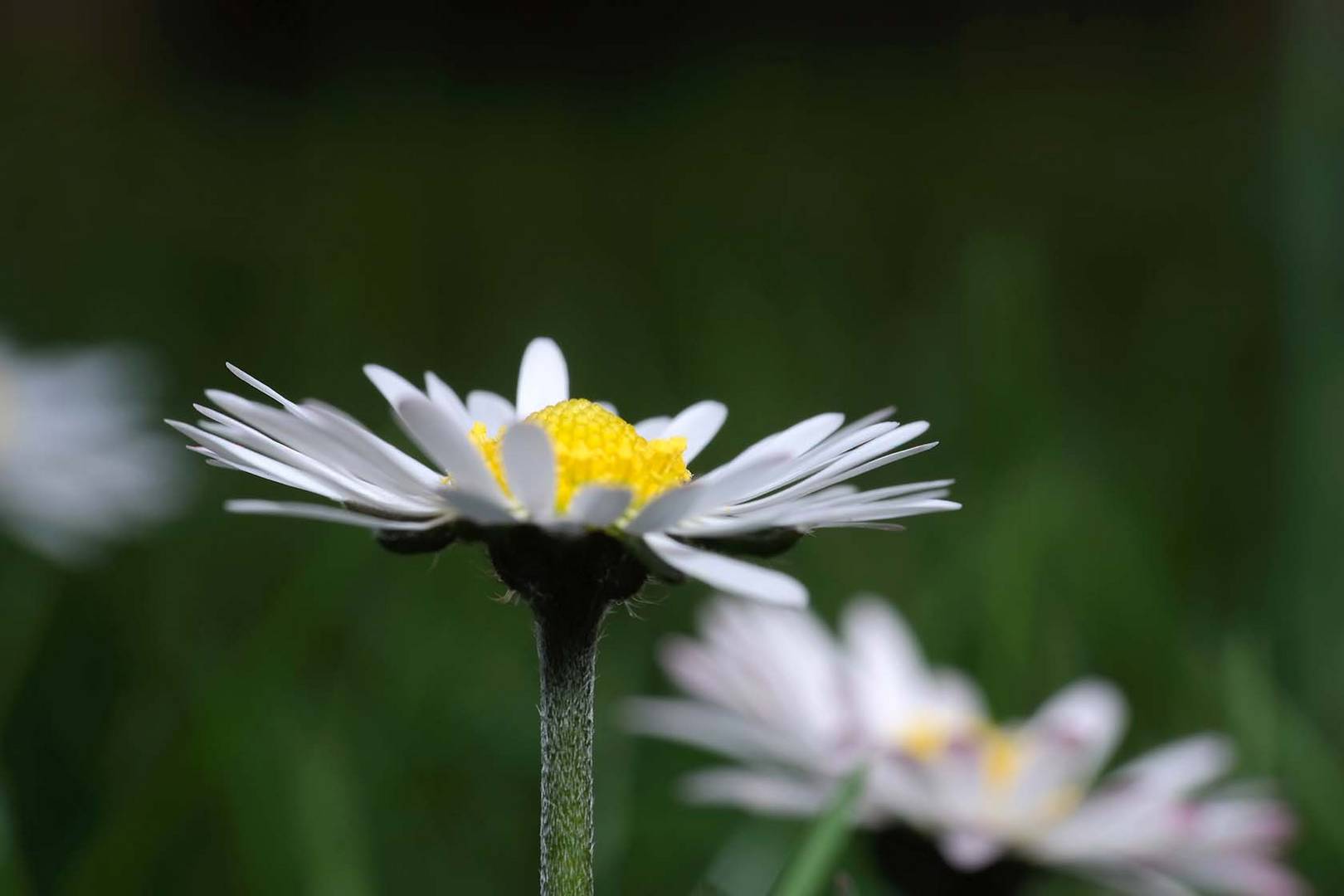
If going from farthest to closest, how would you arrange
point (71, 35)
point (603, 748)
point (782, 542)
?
point (71, 35) → point (603, 748) → point (782, 542)

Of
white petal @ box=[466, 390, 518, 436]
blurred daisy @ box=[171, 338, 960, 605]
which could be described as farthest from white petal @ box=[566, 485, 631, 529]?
white petal @ box=[466, 390, 518, 436]

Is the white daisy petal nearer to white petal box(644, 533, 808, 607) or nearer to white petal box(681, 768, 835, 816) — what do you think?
white petal box(644, 533, 808, 607)

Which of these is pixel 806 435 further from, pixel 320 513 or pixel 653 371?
pixel 653 371

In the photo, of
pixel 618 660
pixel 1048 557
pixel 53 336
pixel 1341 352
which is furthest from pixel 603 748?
pixel 53 336

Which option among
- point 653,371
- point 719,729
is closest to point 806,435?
point 719,729

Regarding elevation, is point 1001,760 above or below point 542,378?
below

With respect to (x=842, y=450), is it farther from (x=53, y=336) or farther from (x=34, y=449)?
(x=53, y=336)
